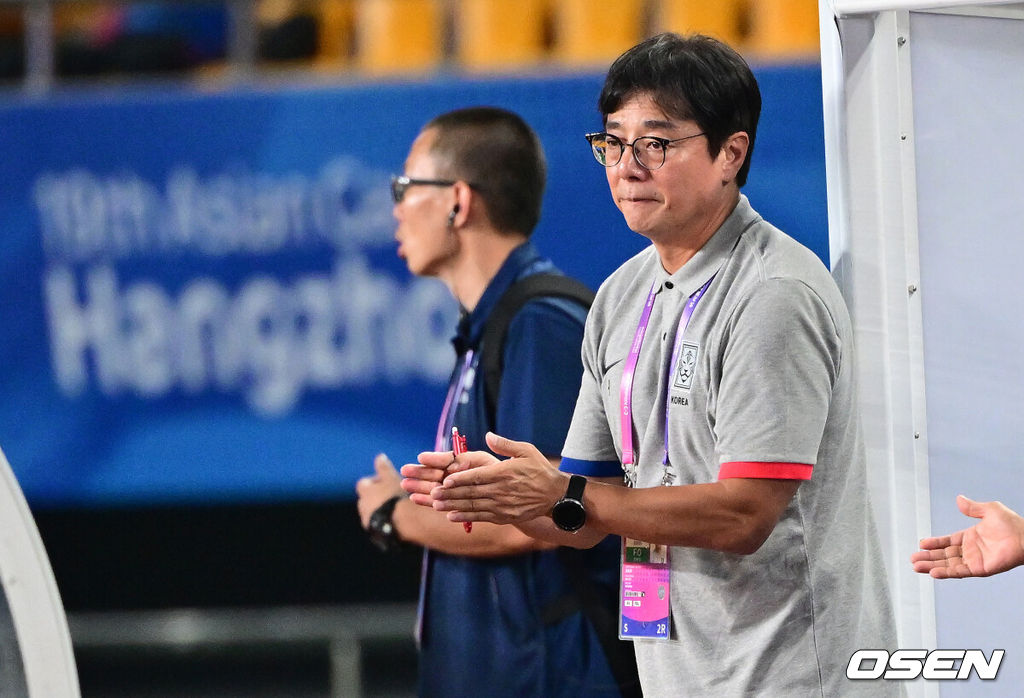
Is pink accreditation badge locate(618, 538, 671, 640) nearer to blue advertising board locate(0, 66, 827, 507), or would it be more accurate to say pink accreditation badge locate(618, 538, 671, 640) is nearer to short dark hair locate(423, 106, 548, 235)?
short dark hair locate(423, 106, 548, 235)

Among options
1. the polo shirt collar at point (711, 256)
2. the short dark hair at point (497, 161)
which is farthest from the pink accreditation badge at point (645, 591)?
the short dark hair at point (497, 161)

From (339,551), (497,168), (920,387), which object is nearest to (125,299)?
(339,551)

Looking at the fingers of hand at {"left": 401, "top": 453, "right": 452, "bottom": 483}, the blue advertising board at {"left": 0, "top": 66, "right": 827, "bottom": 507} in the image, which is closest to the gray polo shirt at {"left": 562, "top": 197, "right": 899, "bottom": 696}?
the fingers of hand at {"left": 401, "top": 453, "right": 452, "bottom": 483}

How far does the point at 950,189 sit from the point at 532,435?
0.81 m

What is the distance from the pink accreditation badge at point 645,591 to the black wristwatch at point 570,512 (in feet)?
0.50

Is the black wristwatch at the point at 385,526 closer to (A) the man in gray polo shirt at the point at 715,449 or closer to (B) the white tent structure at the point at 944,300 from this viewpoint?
(A) the man in gray polo shirt at the point at 715,449

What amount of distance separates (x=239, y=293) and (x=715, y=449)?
131 inches

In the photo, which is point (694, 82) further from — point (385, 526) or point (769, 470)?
point (385, 526)

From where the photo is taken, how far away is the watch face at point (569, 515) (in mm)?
1629

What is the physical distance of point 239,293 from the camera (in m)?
4.70

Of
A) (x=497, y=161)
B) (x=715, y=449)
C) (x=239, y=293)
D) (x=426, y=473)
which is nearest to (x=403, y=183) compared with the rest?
(x=497, y=161)

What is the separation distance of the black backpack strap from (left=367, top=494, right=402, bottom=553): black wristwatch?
1.18 ft

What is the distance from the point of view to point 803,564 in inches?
64.4

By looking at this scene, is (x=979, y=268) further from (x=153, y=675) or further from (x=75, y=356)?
(x=153, y=675)
